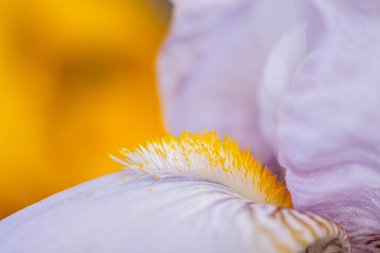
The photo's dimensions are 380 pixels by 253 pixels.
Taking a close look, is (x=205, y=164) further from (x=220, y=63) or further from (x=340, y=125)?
(x=220, y=63)

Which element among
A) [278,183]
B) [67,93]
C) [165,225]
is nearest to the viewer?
[165,225]

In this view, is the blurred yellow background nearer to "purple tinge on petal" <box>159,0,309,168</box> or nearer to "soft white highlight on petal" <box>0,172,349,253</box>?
"purple tinge on petal" <box>159,0,309,168</box>

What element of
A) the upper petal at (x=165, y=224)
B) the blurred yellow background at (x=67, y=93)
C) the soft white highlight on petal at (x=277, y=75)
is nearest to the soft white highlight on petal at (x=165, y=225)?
the upper petal at (x=165, y=224)

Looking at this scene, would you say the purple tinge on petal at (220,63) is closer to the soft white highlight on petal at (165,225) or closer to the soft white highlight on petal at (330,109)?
the soft white highlight on petal at (330,109)

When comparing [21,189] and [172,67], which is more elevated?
[172,67]

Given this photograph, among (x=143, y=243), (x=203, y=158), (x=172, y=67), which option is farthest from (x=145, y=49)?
(x=143, y=243)

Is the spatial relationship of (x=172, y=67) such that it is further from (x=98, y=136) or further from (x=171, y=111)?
(x=98, y=136)

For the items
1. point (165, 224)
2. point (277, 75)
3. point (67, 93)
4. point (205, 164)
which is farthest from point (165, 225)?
point (67, 93)

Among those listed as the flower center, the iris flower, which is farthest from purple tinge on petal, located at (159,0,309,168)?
the flower center
